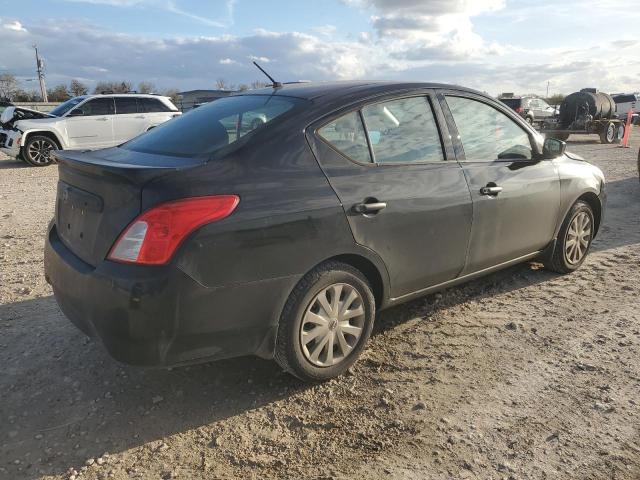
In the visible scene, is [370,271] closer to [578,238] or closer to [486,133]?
[486,133]

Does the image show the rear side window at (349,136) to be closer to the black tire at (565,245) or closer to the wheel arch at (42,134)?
the black tire at (565,245)

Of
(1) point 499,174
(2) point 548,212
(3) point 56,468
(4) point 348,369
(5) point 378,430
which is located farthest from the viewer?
(2) point 548,212

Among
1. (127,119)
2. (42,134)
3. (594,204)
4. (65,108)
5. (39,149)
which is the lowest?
(594,204)

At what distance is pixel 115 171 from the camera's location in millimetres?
2527

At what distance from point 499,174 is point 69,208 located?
2866mm

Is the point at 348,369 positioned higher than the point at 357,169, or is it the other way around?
the point at 357,169

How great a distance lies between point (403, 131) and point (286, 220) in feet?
3.86

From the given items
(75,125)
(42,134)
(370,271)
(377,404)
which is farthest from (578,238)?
(42,134)

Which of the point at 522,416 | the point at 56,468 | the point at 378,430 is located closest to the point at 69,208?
the point at 56,468

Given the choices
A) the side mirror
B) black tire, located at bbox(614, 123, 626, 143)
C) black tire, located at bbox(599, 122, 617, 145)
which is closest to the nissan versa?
the side mirror

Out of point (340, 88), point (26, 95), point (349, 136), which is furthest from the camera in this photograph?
point (26, 95)

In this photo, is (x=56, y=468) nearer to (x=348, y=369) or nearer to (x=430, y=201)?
(x=348, y=369)

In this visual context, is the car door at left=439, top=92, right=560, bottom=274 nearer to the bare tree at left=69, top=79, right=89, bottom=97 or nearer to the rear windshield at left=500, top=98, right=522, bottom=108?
the rear windshield at left=500, top=98, right=522, bottom=108

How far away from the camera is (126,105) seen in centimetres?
1376
